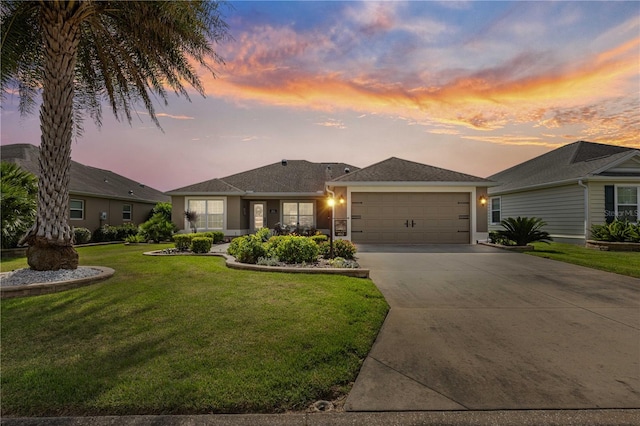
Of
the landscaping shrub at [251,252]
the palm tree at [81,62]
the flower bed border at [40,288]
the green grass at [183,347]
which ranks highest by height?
the palm tree at [81,62]

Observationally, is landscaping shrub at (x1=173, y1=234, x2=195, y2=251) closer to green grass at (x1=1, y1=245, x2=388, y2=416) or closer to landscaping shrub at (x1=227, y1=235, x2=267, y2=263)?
landscaping shrub at (x1=227, y1=235, x2=267, y2=263)

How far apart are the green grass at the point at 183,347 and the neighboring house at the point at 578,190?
14.9 metres

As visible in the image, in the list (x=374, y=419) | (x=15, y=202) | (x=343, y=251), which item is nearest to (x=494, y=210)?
(x=343, y=251)

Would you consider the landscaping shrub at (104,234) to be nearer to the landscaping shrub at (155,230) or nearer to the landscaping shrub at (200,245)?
the landscaping shrub at (155,230)

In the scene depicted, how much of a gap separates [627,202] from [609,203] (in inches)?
41.3

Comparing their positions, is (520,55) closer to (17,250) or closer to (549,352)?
(549,352)

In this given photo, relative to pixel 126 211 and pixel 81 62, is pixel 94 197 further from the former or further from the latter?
pixel 81 62

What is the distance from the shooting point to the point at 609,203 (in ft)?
48.8

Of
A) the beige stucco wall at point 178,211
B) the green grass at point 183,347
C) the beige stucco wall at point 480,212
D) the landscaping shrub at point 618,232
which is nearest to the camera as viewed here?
the green grass at point 183,347

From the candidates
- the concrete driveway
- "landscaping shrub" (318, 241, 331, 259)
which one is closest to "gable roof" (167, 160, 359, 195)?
"landscaping shrub" (318, 241, 331, 259)

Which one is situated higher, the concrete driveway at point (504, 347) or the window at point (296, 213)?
the window at point (296, 213)

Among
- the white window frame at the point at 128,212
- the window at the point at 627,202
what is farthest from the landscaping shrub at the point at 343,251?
the white window frame at the point at 128,212

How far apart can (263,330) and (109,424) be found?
6.07 ft

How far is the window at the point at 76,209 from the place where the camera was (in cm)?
1677
